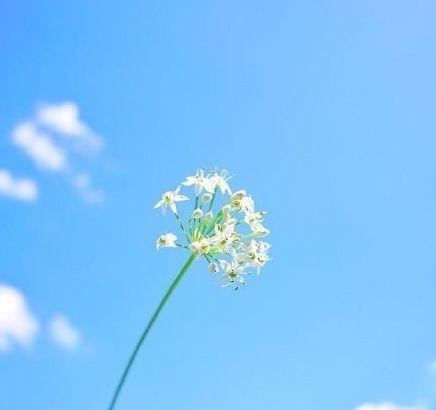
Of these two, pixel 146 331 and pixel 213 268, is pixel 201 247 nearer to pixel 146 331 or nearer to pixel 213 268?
pixel 213 268

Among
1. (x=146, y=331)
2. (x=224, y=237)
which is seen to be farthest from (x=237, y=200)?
(x=146, y=331)

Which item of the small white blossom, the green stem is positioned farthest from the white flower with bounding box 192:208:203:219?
the green stem

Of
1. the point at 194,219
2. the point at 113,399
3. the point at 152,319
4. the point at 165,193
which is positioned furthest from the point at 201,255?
the point at 113,399

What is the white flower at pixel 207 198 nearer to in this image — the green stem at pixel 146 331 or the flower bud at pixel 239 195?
the flower bud at pixel 239 195

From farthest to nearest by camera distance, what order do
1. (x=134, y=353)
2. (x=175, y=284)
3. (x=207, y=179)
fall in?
(x=207, y=179), (x=175, y=284), (x=134, y=353)

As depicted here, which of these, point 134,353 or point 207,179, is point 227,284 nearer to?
point 207,179

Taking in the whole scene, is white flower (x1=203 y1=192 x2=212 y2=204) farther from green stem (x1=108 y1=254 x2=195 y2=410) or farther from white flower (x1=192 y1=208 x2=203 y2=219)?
green stem (x1=108 y1=254 x2=195 y2=410)

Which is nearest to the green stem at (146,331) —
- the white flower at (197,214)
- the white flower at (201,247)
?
the white flower at (201,247)

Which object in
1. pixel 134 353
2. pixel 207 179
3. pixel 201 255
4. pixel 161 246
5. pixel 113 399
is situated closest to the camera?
pixel 113 399

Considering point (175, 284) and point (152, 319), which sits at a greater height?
point (175, 284)
